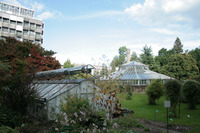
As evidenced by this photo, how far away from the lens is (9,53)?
53.2 feet

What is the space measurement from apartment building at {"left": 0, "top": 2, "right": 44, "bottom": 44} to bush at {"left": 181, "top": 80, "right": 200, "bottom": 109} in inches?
1451

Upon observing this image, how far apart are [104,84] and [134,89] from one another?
55.3 ft

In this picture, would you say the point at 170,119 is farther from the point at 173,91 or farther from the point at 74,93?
the point at 74,93

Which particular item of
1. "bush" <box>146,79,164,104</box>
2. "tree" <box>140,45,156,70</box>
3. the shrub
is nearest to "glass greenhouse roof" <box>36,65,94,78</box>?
the shrub

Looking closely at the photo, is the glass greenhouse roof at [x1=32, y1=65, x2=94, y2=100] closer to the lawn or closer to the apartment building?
the lawn

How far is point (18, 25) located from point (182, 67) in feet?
123

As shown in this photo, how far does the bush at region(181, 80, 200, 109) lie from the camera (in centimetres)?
1045

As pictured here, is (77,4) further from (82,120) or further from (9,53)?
(9,53)

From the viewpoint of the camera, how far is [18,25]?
37938 mm

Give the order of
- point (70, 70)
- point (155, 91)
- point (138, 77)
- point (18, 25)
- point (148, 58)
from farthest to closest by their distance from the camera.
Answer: point (148, 58)
point (18, 25)
point (138, 77)
point (155, 91)
point (70, 70)

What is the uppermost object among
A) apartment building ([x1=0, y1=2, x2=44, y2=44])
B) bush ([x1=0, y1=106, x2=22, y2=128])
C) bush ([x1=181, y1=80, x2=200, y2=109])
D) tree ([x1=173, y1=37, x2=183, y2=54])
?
apartment building ([x1=0, y1=2, x2=44, y2=44])

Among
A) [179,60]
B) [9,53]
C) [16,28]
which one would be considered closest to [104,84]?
[9,53]

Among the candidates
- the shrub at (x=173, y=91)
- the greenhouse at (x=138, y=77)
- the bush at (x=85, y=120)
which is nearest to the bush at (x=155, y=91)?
the shrub at (x=173, y=91)

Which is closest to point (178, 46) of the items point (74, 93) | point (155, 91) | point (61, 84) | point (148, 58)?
point (148, 58)
